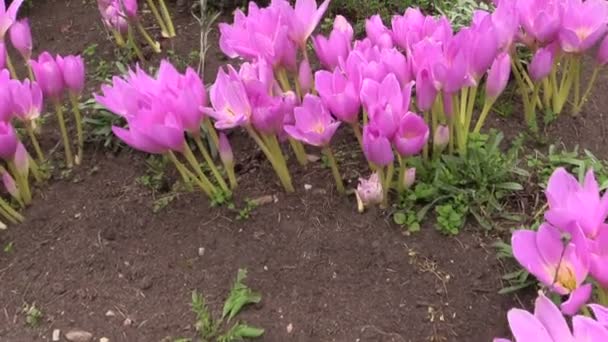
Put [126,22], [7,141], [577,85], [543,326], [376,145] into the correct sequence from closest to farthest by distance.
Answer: [543,326], [376,145], [7,141], [577,85], [126,22]

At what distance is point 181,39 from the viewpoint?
2738 mm

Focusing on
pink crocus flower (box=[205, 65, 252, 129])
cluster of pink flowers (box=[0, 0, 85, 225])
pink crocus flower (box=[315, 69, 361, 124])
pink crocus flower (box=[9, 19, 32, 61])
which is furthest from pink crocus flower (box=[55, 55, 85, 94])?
pink crocus flower (box=[315, 69, 361, 124])

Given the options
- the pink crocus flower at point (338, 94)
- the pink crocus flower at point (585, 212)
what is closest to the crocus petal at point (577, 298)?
the pink crocus flower at point (585, 212)

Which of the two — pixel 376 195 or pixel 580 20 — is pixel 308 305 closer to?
pixel 376 195

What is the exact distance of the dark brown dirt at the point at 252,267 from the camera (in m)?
1.69

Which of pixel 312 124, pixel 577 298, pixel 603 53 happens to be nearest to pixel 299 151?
pixel 312 124

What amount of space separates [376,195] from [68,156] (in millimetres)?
962

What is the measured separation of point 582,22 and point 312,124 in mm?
748

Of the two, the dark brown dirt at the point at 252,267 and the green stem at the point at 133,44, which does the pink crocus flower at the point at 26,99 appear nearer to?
the dark brown dirt at the point at 252,267

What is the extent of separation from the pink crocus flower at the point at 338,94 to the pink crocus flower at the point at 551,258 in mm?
582

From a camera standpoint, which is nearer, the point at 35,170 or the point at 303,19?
the point at 303,19

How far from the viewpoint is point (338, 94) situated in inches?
67.1

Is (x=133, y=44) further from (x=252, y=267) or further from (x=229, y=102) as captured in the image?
(x=252, y=267)

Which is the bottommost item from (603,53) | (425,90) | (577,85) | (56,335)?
(56,335)
